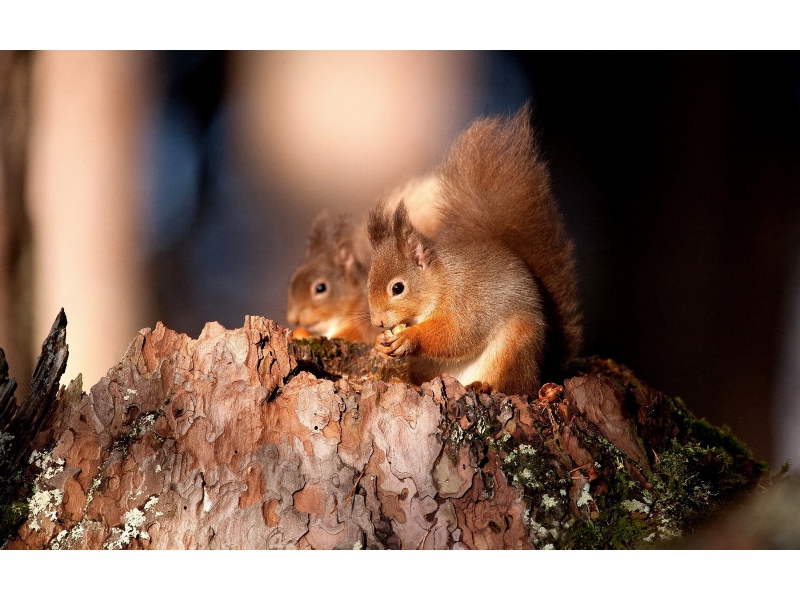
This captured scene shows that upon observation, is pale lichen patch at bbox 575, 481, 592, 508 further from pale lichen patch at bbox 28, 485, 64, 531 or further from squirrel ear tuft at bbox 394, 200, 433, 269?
pale lichen patch at bbox 28, 485, 64, 531

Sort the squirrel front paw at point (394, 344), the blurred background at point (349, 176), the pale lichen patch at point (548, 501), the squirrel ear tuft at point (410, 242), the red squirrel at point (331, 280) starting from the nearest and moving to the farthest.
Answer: the pale lichen patch at point (548, 501) → the squirrel front paw at point (394, 344) → the squirrel ear tuft at point (410, 242) → the blurred background at point (349, 176) → the red squirrel at point (331, 280)

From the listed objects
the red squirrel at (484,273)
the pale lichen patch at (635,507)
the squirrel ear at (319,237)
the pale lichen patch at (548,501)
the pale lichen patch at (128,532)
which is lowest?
the pale lichen patch at (128,532)

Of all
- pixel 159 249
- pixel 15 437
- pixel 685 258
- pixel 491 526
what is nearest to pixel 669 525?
pixel 491 526

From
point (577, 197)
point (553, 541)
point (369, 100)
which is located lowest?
point (553, 541)

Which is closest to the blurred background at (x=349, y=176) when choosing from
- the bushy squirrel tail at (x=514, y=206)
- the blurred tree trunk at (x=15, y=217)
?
the blurred tree trunk at (x=15, y=217)

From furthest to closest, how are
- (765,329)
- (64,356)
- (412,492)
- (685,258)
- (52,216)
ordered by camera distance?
(685,258), (765,329), (52,216), (64,356), (412,492)

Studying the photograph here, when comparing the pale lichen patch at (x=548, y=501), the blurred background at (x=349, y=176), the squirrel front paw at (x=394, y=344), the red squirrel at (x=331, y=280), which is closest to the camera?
the pale lichen patch at (x=548, y=501)

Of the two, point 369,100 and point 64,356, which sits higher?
point 369,100

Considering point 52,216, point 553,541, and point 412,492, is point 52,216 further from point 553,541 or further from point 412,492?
point 553,541

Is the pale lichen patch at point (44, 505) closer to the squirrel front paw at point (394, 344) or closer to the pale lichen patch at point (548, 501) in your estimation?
the squirrel front paw at point (394, 344)
